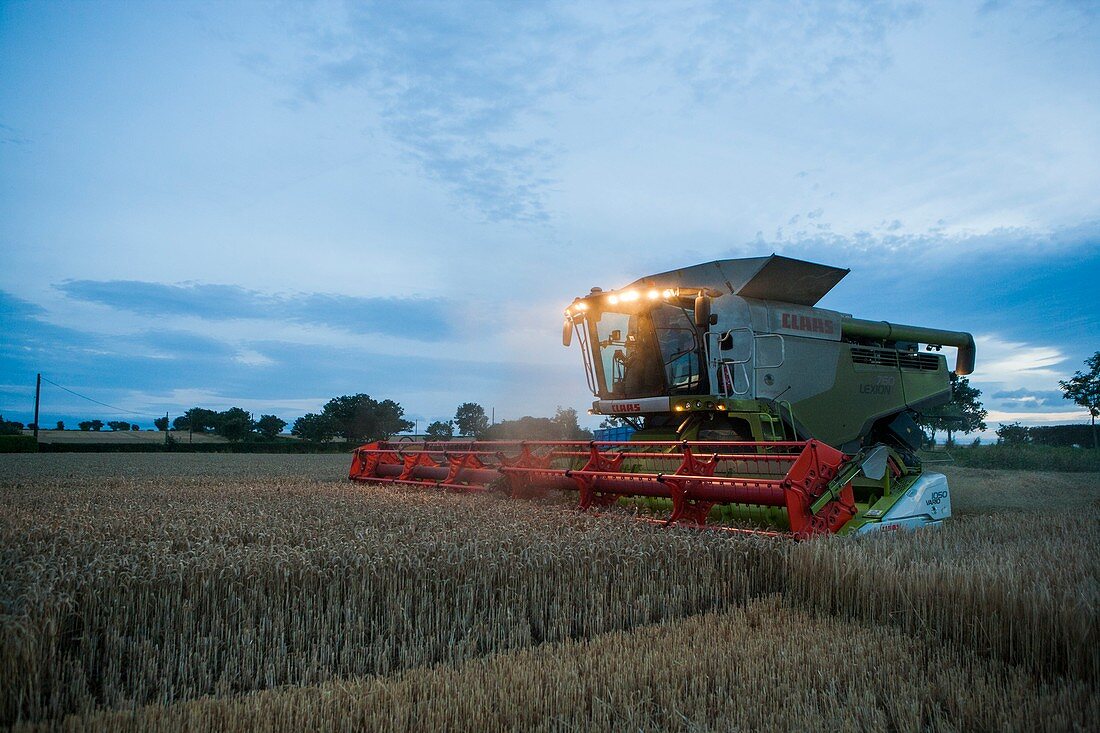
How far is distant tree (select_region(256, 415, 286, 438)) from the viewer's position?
2017 inches

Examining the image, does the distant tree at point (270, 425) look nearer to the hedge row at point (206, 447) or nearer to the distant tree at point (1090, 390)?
the hedge row at point (206, 447)

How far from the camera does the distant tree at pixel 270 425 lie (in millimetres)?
51244

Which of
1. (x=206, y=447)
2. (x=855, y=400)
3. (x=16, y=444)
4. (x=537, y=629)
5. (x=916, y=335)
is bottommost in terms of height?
(x=537, y=629)

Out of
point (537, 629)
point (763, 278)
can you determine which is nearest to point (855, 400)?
point (763, 278)

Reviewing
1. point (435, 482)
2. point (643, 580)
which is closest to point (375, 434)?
point (435, 482)

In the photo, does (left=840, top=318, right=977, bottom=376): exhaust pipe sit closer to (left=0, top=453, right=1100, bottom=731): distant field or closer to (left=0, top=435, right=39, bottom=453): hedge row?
(left=0, top=453, right=1100, bottom=731): distant field

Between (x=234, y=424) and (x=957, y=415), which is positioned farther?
(x=234, y=424)

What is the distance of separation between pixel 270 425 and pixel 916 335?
50513 mm

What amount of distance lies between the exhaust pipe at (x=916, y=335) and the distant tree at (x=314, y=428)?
39736 mm

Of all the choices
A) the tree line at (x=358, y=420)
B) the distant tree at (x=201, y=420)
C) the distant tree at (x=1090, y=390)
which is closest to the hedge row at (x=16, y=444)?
the tree line at (x=358, y=420)

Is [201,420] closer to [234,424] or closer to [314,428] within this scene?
[234,424]

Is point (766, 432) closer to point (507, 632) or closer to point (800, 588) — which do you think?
point (800, 588)

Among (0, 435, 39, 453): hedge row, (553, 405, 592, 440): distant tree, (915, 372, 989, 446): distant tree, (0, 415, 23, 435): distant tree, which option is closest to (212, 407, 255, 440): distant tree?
A: (0, 415, 23, 435): distant tree

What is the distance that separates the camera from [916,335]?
9109mm
